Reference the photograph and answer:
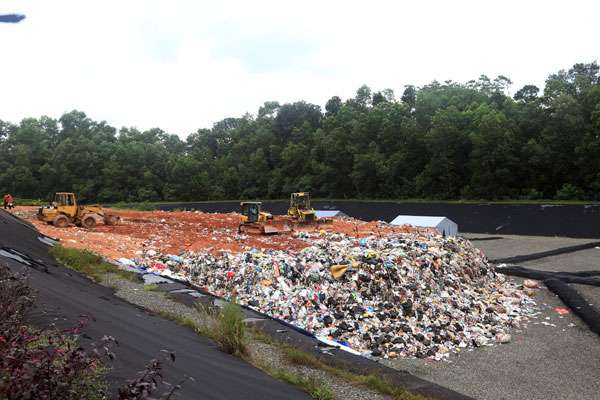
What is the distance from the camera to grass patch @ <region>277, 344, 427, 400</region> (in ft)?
20.4

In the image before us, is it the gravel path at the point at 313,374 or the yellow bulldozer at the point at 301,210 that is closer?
the gravel path at the point at 313,374

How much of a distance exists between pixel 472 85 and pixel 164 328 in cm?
5220

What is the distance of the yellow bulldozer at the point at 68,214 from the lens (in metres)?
22.2

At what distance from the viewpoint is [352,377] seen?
6.75 m

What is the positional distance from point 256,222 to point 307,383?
52.2ft

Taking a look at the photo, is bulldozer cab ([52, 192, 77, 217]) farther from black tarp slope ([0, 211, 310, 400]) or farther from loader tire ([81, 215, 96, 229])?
black tarp slope ([0, 211, 310, 400])

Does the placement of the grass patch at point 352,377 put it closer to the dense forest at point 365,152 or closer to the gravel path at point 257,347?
the gravel path at point 257,347

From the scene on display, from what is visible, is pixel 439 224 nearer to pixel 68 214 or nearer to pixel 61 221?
pixel 68 214

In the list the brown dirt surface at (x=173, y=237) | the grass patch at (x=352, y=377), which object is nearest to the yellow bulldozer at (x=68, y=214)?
the brown dirt surface at (x=173, y=237)

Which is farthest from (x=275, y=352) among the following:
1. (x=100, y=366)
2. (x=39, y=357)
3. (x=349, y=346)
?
(x=39, y=357)

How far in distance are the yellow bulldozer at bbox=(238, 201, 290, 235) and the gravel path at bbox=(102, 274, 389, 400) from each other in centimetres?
933

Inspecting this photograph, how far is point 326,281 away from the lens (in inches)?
472

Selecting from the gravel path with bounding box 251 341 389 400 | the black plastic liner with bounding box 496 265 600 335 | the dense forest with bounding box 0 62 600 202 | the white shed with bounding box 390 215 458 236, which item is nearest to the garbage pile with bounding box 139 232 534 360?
the black plastic liner with bounding box 496 265 600 335

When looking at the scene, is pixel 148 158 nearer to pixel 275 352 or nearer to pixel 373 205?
pixel 373 205
